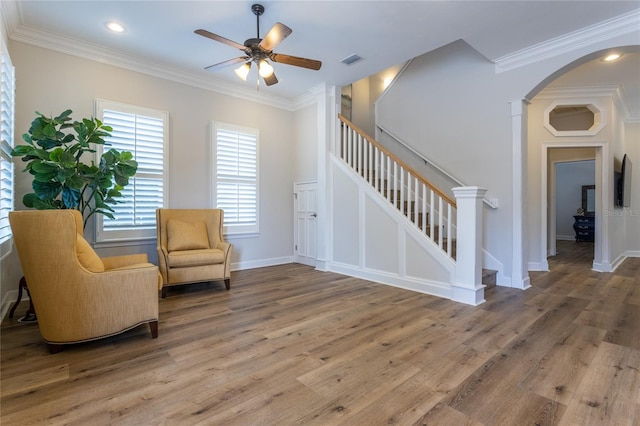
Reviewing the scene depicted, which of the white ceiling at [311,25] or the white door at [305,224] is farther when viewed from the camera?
the white door at [305,224]

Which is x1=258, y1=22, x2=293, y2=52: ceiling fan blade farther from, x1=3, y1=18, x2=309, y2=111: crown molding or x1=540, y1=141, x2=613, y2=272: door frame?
x1=540, y1=141, x2=613, y2=272: door frame

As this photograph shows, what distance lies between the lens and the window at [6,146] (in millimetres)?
2736

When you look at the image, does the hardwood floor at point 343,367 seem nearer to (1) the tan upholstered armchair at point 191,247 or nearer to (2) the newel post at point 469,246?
(2) the newel post at point 469,246

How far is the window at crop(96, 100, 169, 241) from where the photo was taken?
393cm

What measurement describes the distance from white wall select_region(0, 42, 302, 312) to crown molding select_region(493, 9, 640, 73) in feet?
10.1

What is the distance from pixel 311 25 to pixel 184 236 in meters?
2.96

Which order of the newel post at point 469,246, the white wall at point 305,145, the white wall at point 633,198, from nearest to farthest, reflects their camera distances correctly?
the newel post at point 469,246
the white wall at point 305,145
the white wall at point 633,198

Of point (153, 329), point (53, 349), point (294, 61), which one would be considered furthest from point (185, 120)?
point (53, 349)

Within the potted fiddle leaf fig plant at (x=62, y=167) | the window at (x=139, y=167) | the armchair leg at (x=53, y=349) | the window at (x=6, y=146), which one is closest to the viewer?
the armchair leg at (x=53, y=349)

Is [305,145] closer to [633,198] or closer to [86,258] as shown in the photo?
[86,258]

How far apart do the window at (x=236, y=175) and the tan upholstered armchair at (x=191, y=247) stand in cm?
50

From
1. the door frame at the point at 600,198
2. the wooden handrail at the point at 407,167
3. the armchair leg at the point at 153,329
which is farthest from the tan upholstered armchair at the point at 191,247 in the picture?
the door frame at the point at 600,198

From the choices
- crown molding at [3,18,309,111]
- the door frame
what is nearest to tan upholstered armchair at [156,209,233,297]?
crown molding at [3,18,309,111]

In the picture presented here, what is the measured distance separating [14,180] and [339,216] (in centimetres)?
398
